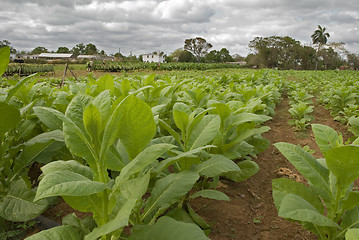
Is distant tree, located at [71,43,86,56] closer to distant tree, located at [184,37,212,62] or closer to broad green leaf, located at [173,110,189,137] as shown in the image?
distant tree, located at [184,37,212,62]

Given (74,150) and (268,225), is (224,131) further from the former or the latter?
(74,150)

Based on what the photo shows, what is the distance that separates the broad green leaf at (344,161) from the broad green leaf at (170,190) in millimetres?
715

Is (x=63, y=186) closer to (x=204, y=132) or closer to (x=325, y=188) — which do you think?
(x=204, y=132)

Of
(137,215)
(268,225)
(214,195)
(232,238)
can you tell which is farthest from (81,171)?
(268,225)

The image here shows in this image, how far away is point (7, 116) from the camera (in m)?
1.34

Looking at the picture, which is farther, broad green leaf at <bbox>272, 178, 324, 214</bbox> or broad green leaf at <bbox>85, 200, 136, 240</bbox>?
broad green leaf at <bbox>272, 178, 324, 214</bbox>

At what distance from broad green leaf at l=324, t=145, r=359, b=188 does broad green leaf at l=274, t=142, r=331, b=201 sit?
120mm

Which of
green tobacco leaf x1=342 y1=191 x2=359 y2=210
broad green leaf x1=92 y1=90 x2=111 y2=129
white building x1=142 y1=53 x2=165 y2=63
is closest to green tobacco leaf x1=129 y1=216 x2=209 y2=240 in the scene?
broad green leaf x1=92 y1=90 x2=111 y2=129

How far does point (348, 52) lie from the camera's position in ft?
216

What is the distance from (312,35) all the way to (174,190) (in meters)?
97.7

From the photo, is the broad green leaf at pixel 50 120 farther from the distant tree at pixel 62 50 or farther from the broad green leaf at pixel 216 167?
the distant tree at pixel 62 50

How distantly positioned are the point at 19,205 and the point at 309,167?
72.1 inches

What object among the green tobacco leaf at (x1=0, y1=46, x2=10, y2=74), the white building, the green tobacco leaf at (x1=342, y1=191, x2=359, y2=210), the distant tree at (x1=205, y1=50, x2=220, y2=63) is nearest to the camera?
the green tobacco leaf at (x1=0, y1=46, x2=10, y2=74)

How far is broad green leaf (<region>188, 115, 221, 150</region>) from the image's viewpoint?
66.2 inches
